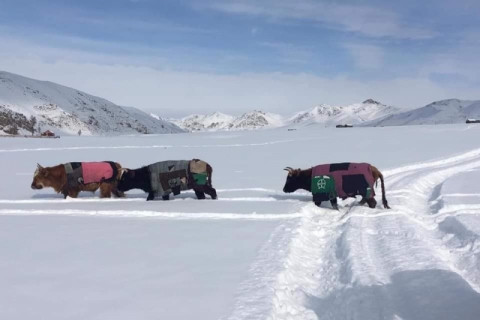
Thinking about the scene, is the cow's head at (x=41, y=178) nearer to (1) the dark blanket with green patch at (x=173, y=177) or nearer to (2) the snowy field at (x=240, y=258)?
(2) the snowy field at (x=240, y=258)

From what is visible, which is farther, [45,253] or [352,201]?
[352,201]

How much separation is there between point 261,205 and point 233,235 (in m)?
2.89

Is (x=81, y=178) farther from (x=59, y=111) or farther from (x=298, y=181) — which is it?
(x=59, y=111)

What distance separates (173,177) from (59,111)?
12501 cm

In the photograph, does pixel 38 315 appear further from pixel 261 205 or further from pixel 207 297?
pixel 261 205

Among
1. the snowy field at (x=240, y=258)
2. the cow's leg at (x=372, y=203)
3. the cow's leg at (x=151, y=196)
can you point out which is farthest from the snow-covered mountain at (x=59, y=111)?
the cow's leg at (x=372, y=203)

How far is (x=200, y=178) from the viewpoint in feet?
35.1

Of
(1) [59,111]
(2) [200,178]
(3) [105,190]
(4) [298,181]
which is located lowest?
(3) [105,190]

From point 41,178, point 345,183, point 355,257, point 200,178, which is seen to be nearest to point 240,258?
point 355,257

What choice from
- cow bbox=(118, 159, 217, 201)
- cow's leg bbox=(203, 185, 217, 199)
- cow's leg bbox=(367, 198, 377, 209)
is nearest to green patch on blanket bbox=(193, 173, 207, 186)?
cow bbox=(118, 159, 217, 201)

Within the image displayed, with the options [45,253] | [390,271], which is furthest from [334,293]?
[45,253]

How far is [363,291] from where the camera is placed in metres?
4.84

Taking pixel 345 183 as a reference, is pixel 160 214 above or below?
below

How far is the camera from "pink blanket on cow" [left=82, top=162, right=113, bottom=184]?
11023 millimetres
